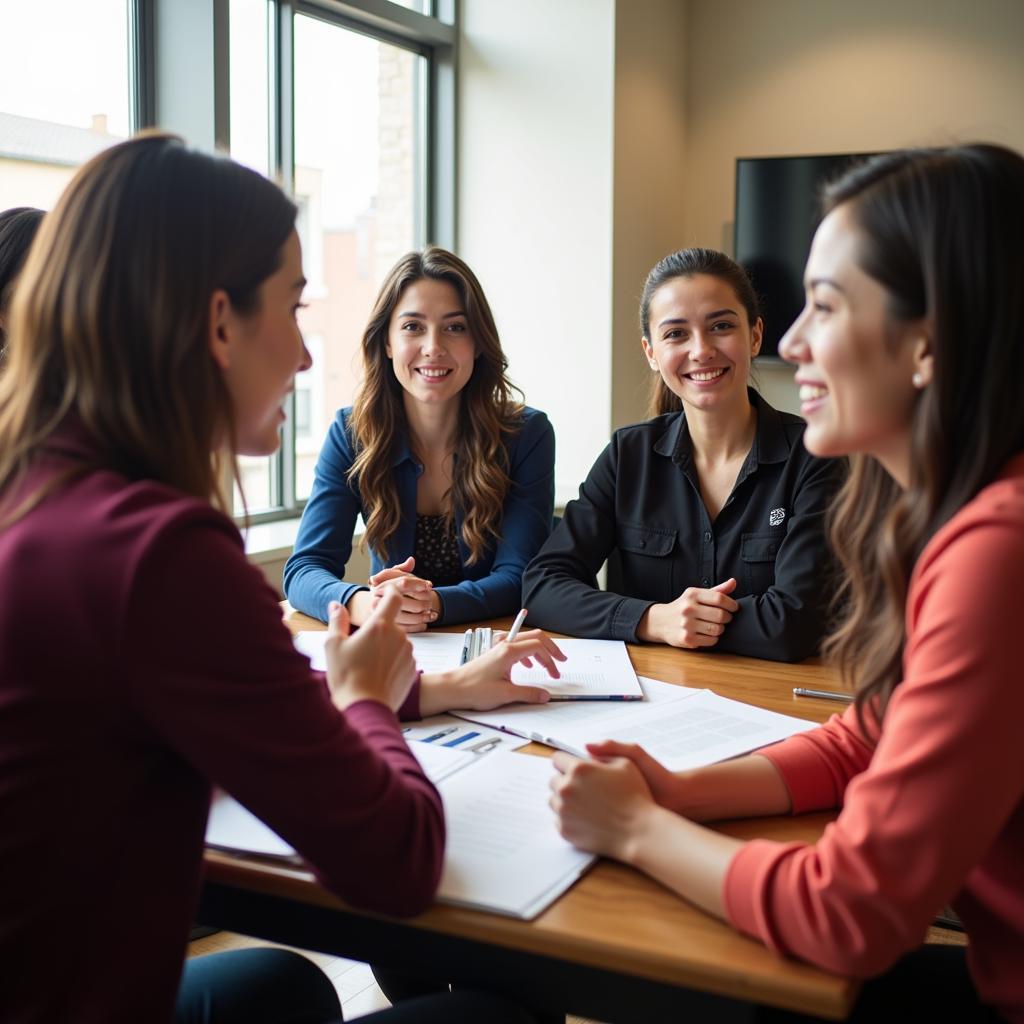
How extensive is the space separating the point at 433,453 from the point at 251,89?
5.99 feet

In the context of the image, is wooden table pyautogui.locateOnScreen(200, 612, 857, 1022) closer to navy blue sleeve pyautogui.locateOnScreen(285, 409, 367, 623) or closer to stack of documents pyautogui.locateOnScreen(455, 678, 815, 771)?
stack of documents pyautogui.locateOnScreen(455, 678, 815, 771)

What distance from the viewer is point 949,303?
3.24 ft

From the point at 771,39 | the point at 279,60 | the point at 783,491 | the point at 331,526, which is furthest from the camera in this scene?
the point at 771,39

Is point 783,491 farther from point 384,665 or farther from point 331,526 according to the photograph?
point 384,665

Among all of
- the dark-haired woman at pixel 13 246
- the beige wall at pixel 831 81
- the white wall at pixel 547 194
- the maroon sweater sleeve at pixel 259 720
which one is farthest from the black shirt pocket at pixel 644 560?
the beige wall at pixel 831 81

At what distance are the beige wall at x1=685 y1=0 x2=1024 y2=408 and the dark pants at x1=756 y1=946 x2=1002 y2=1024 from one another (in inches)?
148

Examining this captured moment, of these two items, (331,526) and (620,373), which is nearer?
(331,526)

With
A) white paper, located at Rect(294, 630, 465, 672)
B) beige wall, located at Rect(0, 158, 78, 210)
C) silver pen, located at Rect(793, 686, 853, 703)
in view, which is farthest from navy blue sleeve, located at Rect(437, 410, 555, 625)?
beige wall, located at Rect(0, 158, 78, 210)

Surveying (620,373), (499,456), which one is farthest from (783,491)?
(620,373)

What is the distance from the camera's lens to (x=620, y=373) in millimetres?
4527

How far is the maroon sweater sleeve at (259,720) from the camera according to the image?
2.85 feet

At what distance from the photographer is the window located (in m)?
3.80

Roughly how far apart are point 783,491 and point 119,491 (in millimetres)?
1518

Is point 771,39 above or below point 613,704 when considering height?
above
